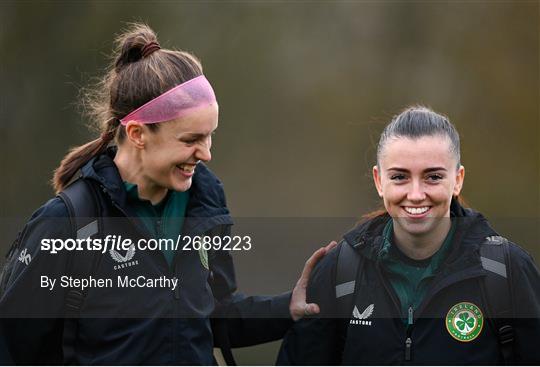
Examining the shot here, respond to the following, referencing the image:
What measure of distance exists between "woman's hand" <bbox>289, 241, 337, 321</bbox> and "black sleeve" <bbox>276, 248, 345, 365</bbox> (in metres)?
0.03

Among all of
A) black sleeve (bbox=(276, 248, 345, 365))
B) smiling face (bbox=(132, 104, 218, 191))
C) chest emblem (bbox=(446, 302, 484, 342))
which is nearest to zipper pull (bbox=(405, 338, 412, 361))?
chest emblem (bbox=(446, 302, 484, 342))

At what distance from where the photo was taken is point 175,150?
2902mm

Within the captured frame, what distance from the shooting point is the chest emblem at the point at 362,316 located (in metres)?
2.89

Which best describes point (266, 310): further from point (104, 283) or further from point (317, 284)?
point (104, 283)

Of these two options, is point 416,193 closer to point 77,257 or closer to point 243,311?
point 243,311

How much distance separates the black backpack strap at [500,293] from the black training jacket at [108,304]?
3.00ft

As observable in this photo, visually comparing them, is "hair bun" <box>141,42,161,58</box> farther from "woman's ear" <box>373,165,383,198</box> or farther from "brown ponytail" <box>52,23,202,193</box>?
"woman's ear" <box>373,165,383,198</box>

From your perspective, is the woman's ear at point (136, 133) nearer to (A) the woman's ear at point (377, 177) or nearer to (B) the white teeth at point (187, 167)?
(B) the white teeth at point (187, 167)

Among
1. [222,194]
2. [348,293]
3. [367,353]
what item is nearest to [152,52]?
[222,194]

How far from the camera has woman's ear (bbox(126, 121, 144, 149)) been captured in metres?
2.93

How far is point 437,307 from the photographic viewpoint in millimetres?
2855

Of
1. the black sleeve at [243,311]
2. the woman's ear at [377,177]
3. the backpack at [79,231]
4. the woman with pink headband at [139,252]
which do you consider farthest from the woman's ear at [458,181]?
the backpack at [79,231]

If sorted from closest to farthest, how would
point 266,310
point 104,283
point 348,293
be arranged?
point 104,283, point 348,293, point 266,310

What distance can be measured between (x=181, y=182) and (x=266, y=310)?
598 millimetres
